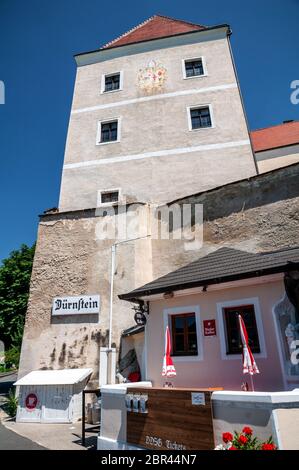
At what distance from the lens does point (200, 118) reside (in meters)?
18.6

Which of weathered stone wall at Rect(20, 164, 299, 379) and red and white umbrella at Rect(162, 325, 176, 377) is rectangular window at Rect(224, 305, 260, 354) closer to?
red and white umbrella at Rect(162, 325, 176, 377)

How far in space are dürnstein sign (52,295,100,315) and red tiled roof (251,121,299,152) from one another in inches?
703

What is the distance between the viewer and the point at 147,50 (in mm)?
21500

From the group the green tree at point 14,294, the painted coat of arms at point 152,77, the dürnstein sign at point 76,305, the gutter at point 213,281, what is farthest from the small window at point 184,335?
the green tree at point 14,294

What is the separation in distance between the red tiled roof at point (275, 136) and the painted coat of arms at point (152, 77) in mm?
9204

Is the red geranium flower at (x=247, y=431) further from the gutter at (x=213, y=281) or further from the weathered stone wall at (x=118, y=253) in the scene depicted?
the weathered stone wall at (x=118, y=253)

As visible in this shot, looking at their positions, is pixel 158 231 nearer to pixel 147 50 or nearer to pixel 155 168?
pixel 155 168

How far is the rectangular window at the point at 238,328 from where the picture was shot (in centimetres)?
729

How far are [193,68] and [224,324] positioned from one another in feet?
60.8

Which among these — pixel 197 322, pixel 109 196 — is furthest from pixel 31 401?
pixel 109 196

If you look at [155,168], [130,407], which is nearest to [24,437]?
[130,407]

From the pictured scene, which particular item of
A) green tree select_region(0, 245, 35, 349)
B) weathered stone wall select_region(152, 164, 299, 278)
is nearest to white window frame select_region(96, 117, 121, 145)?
weathered stone wall select_region(152, 164, 299, 278)

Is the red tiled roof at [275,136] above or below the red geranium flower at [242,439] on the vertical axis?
above

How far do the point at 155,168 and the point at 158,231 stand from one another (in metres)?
4.80
